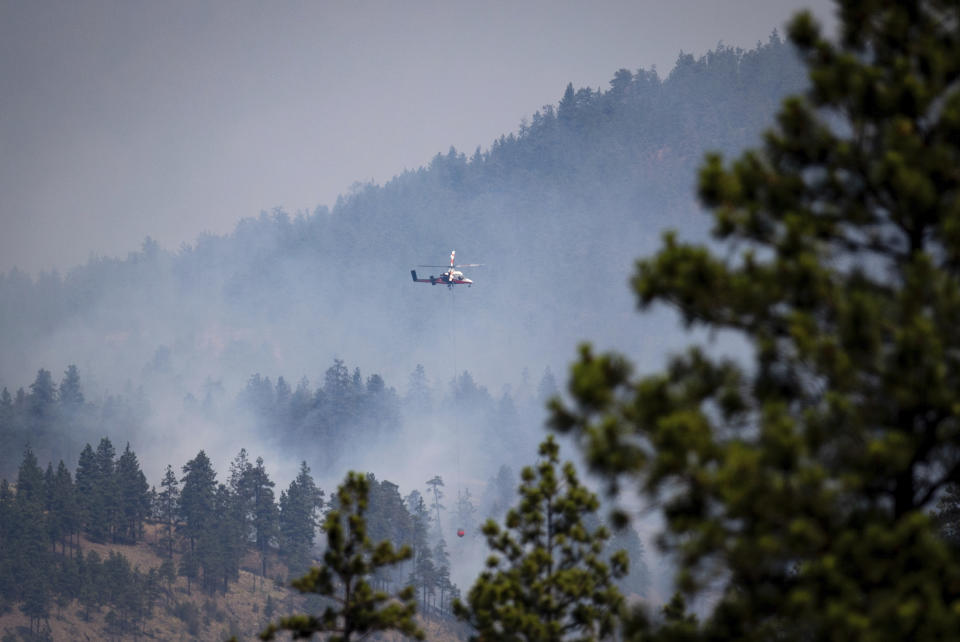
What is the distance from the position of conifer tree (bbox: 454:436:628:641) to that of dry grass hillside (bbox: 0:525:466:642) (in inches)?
2872

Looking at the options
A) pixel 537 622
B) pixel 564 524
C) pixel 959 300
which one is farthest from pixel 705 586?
pixel 564 524

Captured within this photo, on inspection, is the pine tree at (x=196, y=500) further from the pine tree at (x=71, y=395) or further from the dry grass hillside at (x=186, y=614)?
the pine tree at (x=71, y=395)

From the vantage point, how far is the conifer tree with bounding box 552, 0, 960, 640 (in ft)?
34.9

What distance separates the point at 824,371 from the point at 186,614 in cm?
10251

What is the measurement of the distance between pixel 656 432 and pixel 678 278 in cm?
205

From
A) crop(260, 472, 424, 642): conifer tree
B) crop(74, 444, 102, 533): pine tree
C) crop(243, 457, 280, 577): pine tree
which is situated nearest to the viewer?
crop(260, 472, 424, 642): conifer tree

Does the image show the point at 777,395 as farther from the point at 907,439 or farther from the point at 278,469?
the point at 278,469

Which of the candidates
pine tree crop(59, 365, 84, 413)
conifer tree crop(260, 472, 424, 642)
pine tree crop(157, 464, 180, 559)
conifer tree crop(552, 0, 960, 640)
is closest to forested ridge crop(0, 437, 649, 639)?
pine tree crop(157, 464, 180, 559)

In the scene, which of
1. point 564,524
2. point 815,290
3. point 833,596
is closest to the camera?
point 833,596

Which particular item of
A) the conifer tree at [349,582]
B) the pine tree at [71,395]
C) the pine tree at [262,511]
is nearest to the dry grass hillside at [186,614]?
the pine tree at [262,511]

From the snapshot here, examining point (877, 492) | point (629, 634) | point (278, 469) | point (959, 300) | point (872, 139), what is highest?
point (278, 469)

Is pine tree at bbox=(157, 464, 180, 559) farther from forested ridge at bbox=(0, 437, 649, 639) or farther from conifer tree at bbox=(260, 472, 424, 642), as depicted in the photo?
conifer tree at bbox=(260, 472, 424, 642)

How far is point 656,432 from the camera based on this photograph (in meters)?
11.2

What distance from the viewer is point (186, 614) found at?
102438 millimetres
